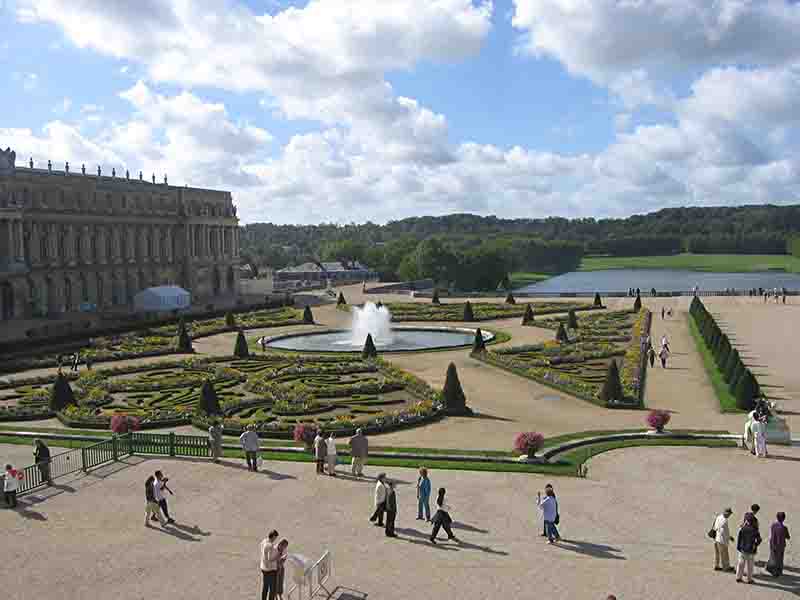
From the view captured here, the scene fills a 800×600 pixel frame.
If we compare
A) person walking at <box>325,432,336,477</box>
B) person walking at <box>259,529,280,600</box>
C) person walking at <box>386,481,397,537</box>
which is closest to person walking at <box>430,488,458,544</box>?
person walking at <box>386,481,397,537</box>

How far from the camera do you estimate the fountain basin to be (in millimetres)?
51562

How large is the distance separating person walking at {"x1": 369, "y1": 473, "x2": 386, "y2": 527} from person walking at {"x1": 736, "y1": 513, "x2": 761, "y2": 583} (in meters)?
7.23

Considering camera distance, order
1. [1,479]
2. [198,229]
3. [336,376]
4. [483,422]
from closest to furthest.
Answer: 1. [1,479]
2. [483,422]
3. [336,376]
4. [198,229]

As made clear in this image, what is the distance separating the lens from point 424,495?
17719mm

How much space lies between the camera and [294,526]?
17.5 meters

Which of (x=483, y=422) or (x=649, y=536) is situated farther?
(x=483, y=422)

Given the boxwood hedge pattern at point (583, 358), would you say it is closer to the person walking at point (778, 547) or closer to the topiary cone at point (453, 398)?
the topiary cone at point (453, 398)

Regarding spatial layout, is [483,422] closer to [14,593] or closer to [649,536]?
[649,536]

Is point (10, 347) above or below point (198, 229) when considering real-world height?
below

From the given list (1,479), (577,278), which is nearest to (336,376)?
(1,479)

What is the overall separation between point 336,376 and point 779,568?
1079 inches

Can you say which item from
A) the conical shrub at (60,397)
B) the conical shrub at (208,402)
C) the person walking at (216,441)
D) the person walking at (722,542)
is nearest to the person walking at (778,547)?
the person walking at (722,542)

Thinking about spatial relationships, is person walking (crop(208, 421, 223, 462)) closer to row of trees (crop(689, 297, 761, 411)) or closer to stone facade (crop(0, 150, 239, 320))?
row of trees (crop(689, 297, 761, 411))

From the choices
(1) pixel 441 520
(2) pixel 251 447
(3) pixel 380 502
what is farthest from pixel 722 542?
(2) pixel 251 447
